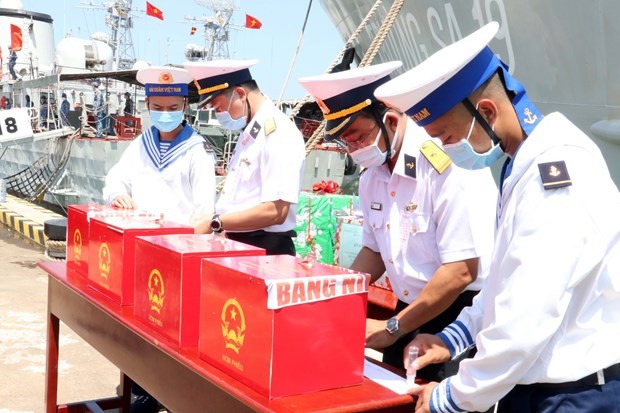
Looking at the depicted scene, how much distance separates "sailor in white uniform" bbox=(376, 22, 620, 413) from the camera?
1.37m

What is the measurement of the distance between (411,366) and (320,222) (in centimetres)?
419

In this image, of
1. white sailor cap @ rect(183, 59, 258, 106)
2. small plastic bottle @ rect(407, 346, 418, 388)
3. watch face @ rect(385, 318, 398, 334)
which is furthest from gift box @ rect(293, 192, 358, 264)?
small plastic bottle @ rect(407, 346, 418, 388)

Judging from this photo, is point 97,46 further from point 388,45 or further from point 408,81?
point 408,81

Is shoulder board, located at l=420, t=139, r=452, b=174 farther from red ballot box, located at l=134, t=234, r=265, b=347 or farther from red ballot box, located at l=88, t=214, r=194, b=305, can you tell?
red ballot box, located at l=88, t=214, r=194, b=305

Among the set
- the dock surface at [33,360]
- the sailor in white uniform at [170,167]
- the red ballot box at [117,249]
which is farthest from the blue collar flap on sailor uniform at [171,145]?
the dock surface at [33,360]

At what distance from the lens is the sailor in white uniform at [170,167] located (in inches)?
136

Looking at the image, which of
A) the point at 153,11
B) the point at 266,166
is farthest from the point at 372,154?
the point at 153,11

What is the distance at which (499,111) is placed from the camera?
1528 millimetres

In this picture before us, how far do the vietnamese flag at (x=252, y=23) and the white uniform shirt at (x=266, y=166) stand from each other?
19.7 meters

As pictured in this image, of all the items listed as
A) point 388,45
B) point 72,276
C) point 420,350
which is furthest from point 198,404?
point 388,45

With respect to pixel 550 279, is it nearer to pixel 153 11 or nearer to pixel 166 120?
pixel 166 120

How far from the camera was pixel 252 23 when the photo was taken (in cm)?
2231

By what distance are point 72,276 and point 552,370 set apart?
2009 millimetres

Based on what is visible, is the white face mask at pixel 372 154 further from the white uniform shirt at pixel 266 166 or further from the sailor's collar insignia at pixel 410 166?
the white uniform shirt at pixel 266 166
